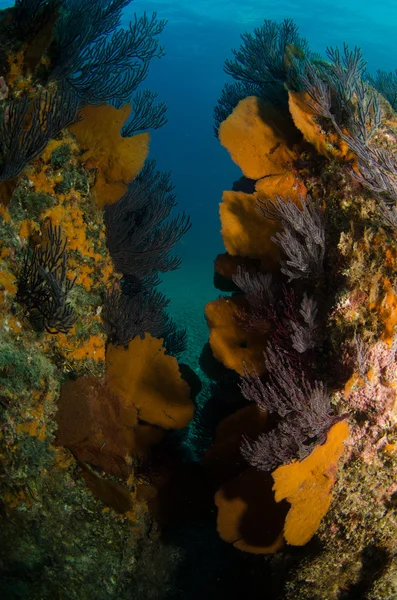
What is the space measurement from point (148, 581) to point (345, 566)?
6.71ft

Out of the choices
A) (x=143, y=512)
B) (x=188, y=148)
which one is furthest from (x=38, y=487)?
(x=188, y=148)

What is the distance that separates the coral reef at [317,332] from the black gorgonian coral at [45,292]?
1.30m

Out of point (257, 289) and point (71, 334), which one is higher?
Answer: point (257, 289)

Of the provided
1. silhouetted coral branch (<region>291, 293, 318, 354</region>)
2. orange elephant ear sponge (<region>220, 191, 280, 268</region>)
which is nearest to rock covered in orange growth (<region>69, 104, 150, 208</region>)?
orange elephant ear sponge (<region>220, 191, 280, 268</region>)

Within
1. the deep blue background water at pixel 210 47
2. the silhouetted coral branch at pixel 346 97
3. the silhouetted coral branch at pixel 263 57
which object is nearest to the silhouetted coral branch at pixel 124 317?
the silhouetted coral branch at pixel 346 97

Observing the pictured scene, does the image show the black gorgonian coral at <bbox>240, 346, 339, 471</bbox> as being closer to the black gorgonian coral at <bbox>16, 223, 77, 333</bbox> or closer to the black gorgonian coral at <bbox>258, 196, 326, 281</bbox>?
the black gorgonian coral at <bbox>258, 196, 326, 281</bbox>

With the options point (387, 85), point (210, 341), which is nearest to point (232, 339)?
point (210, 341)

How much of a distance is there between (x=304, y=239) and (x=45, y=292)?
6.87 ft

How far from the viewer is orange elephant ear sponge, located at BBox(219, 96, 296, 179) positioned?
3430mm

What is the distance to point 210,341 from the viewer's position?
3.45 meters

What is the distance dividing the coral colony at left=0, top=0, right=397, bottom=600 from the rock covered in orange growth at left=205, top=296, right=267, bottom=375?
18 mm

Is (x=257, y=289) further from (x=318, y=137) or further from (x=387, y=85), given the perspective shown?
(x=387, y=85)

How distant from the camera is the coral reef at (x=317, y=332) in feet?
8.69

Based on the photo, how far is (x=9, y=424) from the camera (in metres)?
2.92
